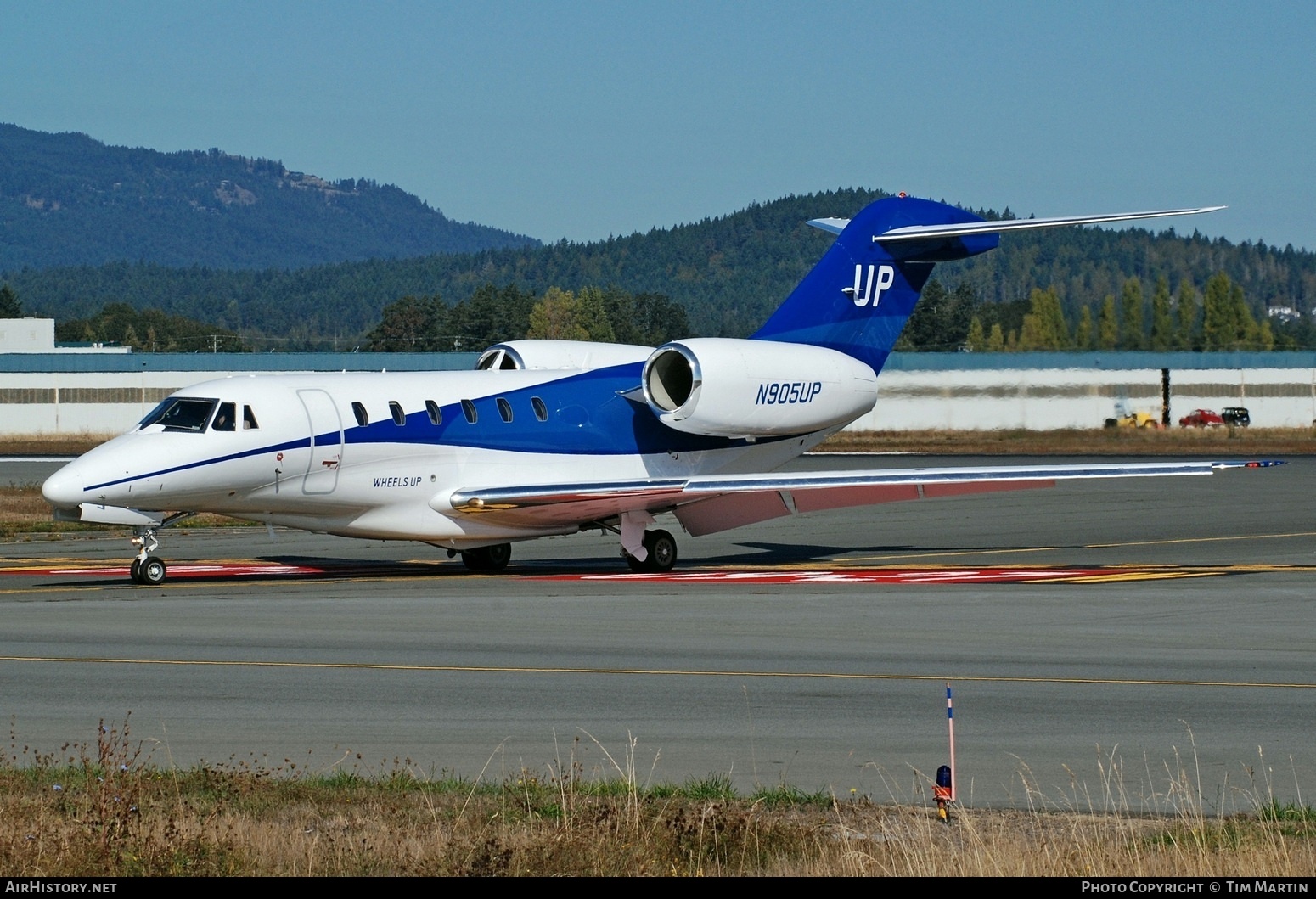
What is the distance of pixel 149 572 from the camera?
999 inches

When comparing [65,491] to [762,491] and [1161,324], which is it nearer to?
[762,491]

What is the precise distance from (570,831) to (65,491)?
52.7 ft

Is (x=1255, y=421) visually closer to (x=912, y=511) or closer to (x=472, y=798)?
(x=912, y=511)

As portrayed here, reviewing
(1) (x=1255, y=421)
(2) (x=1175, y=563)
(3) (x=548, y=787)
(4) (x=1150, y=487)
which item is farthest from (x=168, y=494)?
(1) (x=1255, y=421)

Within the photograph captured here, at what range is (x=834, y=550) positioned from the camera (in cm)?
3291

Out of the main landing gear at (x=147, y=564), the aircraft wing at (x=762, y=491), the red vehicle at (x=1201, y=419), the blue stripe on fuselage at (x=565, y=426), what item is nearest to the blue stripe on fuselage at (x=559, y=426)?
the blue stripe on fuselage at (x=565, y=426)

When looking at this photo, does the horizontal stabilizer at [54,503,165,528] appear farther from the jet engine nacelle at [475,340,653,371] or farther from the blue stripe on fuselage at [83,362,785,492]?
the jet engine nacelle at [475,340,653,371]

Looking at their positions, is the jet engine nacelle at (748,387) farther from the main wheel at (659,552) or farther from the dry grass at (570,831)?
the dry grass at (570,831)

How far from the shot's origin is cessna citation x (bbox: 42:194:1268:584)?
24.8 metres

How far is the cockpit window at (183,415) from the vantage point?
2462cm

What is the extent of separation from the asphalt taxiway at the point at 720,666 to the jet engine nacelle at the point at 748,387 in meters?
2.61

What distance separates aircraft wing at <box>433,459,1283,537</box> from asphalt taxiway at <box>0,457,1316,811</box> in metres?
1.23

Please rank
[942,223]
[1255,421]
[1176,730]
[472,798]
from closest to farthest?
[472,798] < [1176,730] < [942,223] < [1255,421]

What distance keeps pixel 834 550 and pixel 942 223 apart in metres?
6.91
